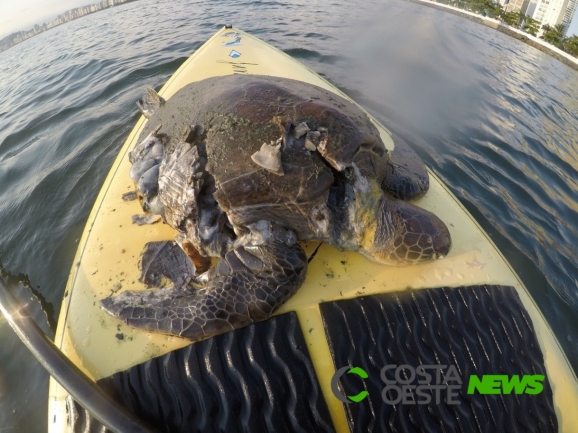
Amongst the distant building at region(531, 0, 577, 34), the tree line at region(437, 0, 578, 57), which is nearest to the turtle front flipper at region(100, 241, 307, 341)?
the tree line at region(437, 0, 578, 57)

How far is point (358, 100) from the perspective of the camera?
7.27 metres

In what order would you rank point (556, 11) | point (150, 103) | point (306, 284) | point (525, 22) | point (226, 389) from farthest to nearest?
point (556, 11) < point (525, 22) < point (150, 103) < point (306, 284) < point (226, 389)

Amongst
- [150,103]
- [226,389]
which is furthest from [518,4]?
[226,389]

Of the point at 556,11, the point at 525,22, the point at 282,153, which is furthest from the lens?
the point at 556,11

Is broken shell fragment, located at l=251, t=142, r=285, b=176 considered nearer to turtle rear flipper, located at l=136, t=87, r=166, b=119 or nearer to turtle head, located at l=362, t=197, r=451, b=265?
turtle head, located at l=362, t=197, r=451, b=265

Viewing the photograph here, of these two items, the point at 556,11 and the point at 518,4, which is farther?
the point at 518,4

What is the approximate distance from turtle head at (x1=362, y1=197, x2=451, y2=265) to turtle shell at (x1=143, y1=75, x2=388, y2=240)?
39 centimetres

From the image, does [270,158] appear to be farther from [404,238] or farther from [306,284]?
[404,238]

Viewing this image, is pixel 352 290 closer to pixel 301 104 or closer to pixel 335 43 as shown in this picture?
pixel 301 104

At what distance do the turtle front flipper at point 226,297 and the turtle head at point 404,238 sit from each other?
653mm

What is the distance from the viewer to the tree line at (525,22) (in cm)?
2245

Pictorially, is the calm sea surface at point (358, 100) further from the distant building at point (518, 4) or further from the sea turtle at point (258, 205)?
the distant building at point (518, 4)

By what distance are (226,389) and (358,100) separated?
678 centimetres

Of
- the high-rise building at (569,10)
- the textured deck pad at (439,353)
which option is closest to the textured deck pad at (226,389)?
the textured deck pad at (439,353)
